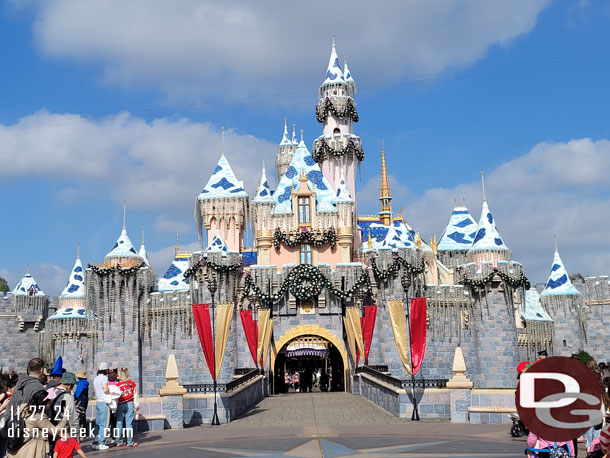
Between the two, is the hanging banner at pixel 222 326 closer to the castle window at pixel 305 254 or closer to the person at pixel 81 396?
the person at pixel 81 396

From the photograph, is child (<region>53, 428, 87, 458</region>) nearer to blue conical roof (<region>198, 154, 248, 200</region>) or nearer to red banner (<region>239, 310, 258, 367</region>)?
red banner (<region>239, 310, 258, 367</region>)

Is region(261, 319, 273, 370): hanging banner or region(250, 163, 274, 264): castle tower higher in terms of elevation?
region(250, 163, 274, 264): castle tower

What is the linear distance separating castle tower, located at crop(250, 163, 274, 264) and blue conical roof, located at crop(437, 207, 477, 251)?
1062 centimetres

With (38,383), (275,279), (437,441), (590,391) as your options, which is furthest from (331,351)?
(590,391)

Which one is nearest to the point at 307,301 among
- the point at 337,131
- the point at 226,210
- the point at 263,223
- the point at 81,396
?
the point at 263,223

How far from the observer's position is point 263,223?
3281cm

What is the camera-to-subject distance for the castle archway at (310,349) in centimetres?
3114

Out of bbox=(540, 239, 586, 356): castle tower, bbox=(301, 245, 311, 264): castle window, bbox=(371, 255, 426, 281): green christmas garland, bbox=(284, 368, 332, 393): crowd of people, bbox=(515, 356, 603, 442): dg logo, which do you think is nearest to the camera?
bbox=(515, 356, 603, 442): dg logo

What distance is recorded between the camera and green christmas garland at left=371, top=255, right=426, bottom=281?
87.6 ft

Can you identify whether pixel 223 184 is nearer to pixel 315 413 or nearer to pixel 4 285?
pixel 315 413

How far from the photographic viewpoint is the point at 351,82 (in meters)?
40.7

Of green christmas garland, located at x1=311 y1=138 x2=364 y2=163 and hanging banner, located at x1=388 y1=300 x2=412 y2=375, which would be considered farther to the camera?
green christmas garland, located at x1=311 y1=138 x2=364 y2=163

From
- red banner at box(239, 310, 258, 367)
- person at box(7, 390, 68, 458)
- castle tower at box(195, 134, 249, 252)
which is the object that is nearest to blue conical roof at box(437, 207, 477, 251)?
castle tower at box(195, 134, 249, 252)

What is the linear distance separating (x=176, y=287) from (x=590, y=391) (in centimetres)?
2949
